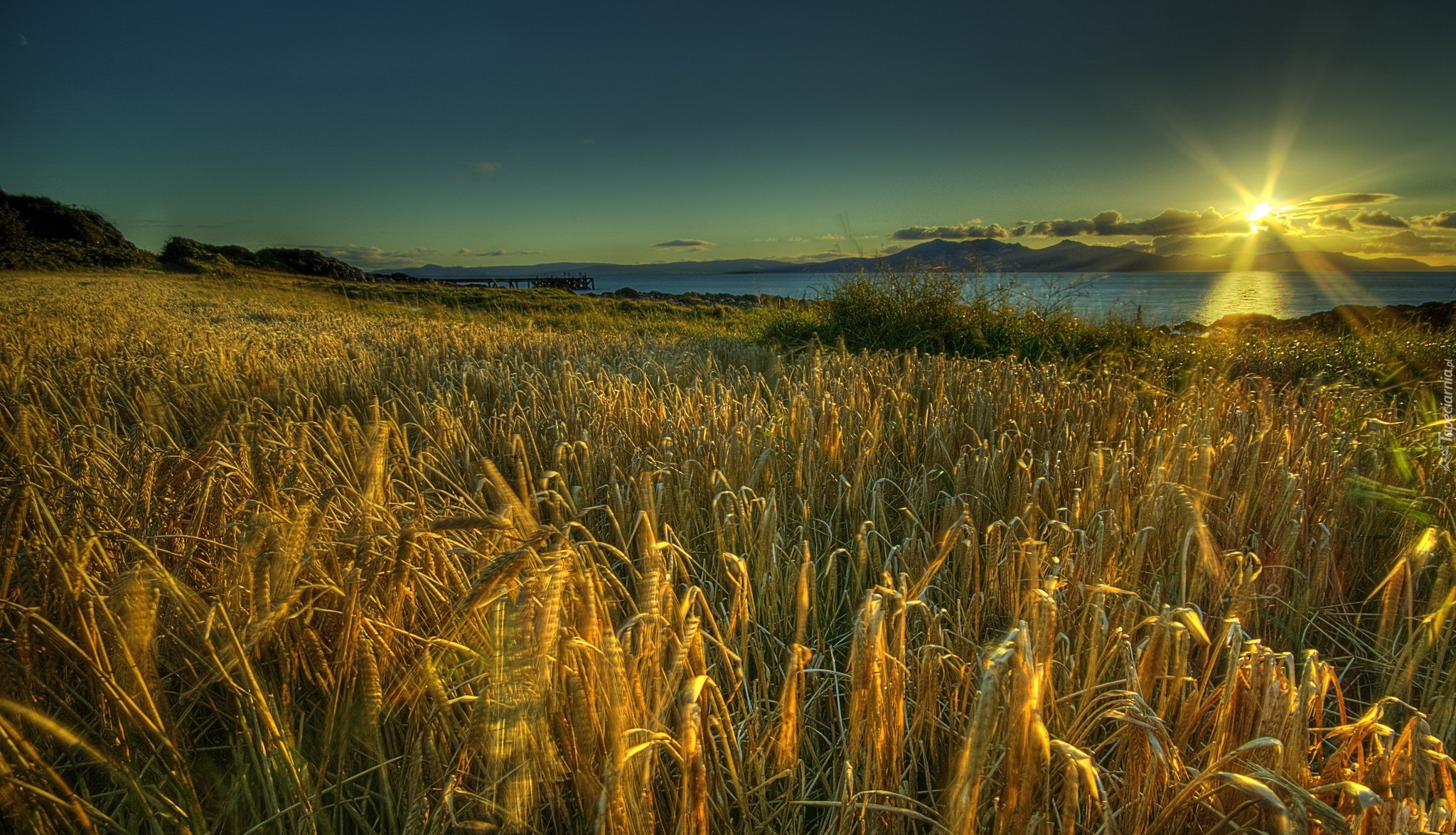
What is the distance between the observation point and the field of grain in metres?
0.97

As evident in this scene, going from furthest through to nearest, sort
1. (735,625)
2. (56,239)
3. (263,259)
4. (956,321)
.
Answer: (263,259)
(56,239)
(956,321)
(735,625)

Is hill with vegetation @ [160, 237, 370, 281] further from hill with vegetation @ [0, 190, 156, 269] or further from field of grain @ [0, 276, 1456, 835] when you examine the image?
field of grain @ [0, 276, 1456, 835]

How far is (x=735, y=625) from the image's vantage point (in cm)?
172

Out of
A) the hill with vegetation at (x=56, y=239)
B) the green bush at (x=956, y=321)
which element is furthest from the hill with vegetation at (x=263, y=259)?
the green bush at (x=956, y=321)

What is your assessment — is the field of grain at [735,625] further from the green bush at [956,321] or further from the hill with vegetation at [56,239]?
the hill with vegetation at [56,239]

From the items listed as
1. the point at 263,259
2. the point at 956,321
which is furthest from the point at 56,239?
the point at 956,321

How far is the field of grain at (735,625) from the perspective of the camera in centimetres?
97

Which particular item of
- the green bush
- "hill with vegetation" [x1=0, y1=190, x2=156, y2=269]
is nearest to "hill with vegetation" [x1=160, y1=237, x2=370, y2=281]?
"hill with vegetation" [x1=0, y1=190, x2=156, y2=269]

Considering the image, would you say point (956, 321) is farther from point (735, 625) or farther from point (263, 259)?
point (263, 259)

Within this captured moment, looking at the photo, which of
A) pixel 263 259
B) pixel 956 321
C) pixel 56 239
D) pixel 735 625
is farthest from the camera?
pixel 263 259

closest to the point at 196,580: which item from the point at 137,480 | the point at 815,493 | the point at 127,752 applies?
the point at 137,480

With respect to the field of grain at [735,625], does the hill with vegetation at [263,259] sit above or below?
above

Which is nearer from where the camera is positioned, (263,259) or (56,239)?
(56,239)

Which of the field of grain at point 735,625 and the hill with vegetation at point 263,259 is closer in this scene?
the field of grain at point 735,625
